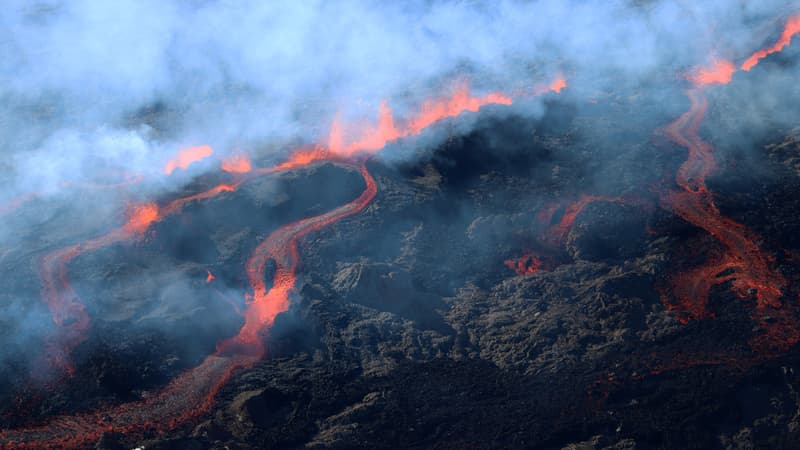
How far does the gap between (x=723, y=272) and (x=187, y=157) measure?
29.3 m

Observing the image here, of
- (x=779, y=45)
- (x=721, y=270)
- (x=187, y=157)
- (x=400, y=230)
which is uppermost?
(x=779, y=45)

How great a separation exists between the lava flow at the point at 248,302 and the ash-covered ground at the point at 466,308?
52 cm

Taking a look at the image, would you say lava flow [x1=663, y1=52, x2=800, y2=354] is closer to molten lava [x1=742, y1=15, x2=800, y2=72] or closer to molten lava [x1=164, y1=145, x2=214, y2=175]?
molten lava [x1=742, y1=15, x2=800, y2=72]

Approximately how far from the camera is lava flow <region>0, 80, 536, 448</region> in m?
23.9

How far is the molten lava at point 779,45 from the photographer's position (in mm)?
44812

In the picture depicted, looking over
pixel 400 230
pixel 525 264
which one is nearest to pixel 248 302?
pixel 400 230

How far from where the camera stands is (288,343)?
90.1ft

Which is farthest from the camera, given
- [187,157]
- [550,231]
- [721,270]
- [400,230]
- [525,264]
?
[187,157]

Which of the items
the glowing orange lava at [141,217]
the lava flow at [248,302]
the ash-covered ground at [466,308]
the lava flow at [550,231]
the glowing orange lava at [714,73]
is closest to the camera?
the ash-covered ground at [466,308]

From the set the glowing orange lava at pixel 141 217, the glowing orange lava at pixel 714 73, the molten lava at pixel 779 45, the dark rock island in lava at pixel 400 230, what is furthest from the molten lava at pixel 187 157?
the molten lava at pixel 779 45

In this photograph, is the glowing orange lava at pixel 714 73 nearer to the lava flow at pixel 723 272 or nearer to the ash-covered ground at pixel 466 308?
the ash-covered ground at pixel 466 308

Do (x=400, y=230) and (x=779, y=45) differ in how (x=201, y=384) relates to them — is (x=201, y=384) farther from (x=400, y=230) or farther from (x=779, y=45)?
(x=779, y=45)

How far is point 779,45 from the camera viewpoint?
45.2 m

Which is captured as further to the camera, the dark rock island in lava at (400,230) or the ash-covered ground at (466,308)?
the dark rock island in lava at (400,230)
